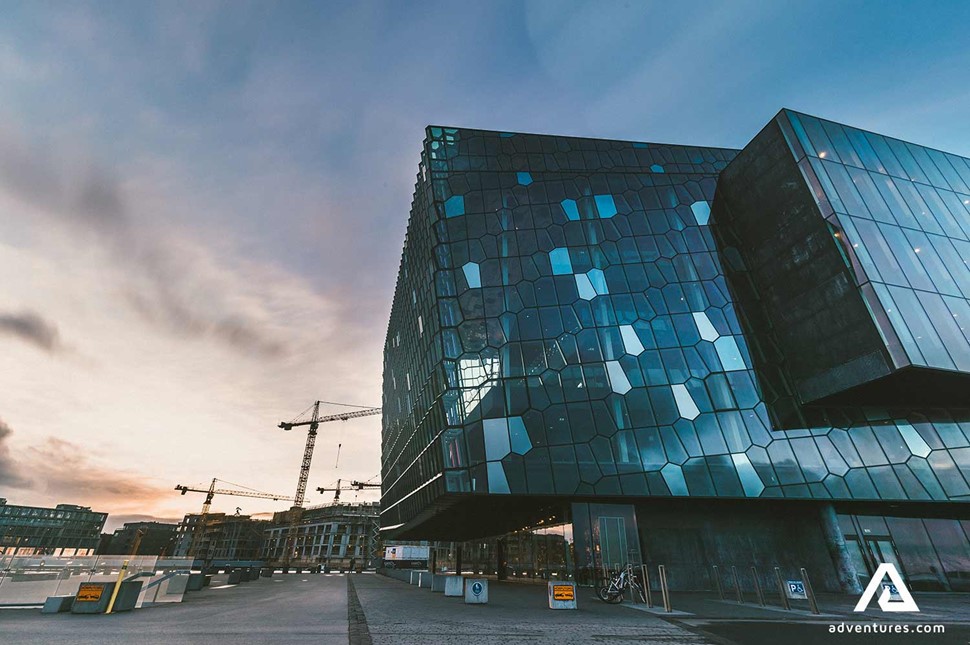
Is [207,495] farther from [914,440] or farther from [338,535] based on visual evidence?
[914,440]

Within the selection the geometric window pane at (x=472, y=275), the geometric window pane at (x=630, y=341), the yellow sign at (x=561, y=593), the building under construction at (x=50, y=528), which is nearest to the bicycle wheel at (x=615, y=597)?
the yellow sign at (x=561, y=593)

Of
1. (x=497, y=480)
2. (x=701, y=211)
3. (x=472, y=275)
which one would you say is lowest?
(x=497, y=480)

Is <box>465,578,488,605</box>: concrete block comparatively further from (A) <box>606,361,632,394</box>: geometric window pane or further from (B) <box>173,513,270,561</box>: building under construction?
(B) <box>173,513,270,561</box>: building under construction

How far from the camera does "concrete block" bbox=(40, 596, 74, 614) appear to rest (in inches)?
472

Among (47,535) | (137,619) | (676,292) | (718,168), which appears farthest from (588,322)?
(47,535)

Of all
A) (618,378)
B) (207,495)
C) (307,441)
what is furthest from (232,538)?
Answer: (618,378)

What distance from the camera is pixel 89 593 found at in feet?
39.7

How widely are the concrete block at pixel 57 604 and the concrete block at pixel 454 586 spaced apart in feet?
40.1

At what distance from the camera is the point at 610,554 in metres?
21.0

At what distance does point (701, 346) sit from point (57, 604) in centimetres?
2815

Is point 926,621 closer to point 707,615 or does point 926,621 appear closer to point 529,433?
point 707,615

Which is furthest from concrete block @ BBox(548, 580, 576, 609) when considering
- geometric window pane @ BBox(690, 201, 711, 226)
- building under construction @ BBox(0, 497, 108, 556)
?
building under construction @ BBox(0, 497, 108, 556)

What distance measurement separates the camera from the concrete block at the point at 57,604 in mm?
11992

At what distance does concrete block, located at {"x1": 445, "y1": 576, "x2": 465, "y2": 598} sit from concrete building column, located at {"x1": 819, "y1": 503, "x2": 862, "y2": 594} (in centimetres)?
1925
